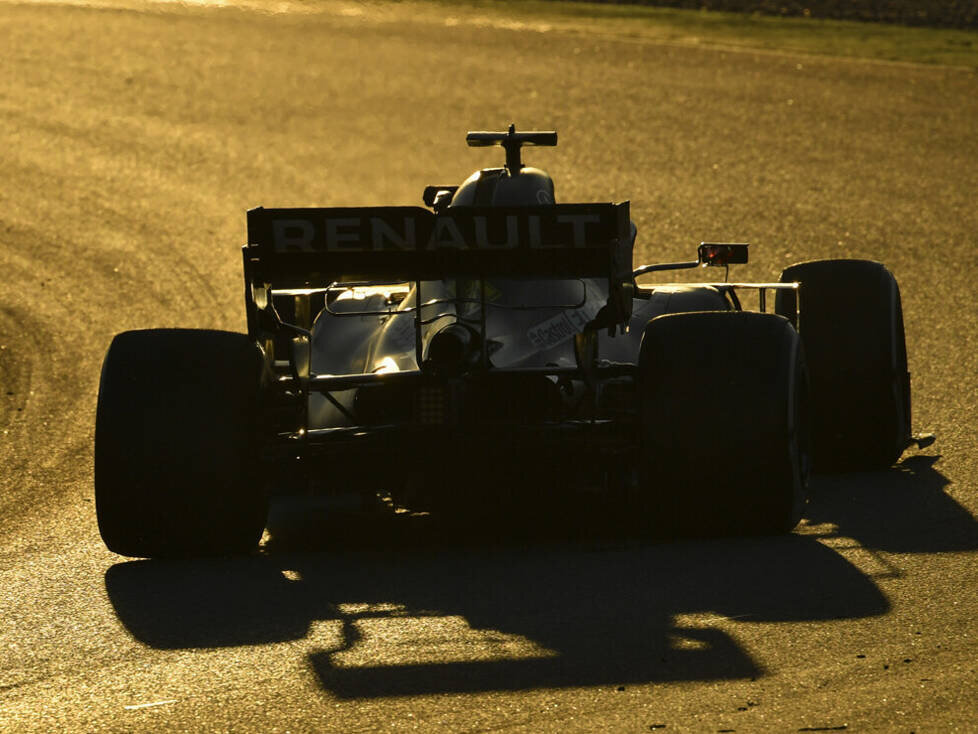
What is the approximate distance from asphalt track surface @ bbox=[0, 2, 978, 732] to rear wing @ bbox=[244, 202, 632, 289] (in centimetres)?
126

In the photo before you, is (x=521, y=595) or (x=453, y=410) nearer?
(x=521, y=595)

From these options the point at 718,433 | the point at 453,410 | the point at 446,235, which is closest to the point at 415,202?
the point at 446,235

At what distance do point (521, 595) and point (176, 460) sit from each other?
1749 mm

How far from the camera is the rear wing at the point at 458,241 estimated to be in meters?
8.91

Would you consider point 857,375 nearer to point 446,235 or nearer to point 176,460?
point 446,235

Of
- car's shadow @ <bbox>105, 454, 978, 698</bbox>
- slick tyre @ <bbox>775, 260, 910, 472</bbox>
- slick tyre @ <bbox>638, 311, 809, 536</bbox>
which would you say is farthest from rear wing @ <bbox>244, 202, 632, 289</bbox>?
slick tyre @ <bbox>775, 260, 910, 472</bbox>

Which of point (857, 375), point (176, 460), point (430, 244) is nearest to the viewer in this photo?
point (176, 460)

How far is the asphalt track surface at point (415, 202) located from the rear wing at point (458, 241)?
4.12 ft

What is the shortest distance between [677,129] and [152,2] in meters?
9.21

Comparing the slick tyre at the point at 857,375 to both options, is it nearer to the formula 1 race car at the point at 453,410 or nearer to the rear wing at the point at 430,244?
the formula 1 race car at the point at 453,410

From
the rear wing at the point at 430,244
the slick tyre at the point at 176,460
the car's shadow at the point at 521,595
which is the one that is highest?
the rear wing at the point at 430,244

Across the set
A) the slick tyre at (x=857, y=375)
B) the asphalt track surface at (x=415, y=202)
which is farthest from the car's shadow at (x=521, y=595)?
the slick tyre at (x=857, y=375)

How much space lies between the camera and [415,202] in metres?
22.9

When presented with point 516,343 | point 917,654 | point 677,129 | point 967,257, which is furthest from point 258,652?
point 677,129
